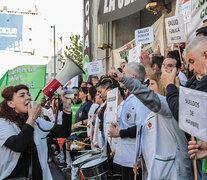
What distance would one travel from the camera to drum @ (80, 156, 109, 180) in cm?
380

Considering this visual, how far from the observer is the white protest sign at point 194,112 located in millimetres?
1979

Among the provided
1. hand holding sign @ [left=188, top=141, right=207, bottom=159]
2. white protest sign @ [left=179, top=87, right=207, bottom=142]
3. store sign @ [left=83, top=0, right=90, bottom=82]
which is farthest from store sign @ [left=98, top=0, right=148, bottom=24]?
hand holding sign @ [left=188, top=141, right=207, bottom=159]

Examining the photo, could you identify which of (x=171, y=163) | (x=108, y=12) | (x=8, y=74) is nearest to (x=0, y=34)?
(x=108, y=12)

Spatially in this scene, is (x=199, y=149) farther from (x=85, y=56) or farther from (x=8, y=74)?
(x=85, y=56)

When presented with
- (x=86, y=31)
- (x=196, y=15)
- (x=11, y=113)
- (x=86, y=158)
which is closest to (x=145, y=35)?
(x=196, y=15)

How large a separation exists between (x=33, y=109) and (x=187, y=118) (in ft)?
5.60

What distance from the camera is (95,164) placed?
3.80 m

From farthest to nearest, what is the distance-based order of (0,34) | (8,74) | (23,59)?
1. (0,34)
2. (23,59)
3. (8,74)

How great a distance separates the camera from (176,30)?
466 cm

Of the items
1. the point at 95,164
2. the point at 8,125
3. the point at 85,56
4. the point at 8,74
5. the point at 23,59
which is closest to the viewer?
the point at 8,125

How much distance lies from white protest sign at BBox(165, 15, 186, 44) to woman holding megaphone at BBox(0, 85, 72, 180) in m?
2.41

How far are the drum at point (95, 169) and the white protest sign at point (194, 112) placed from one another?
6.01 feet

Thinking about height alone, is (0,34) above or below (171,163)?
above

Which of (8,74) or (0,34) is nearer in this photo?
(8,74)
